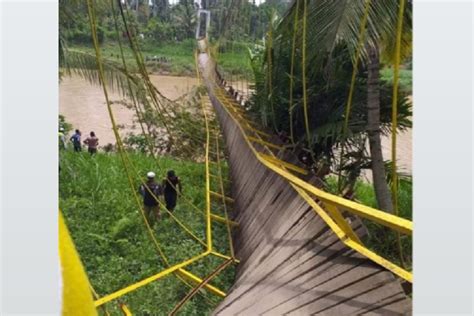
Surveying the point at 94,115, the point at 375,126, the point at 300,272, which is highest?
the point at 94,115

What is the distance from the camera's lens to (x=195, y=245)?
2135mm

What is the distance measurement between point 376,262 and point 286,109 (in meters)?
1.94

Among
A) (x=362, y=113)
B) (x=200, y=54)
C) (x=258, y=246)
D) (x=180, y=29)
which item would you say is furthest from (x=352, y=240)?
(x=200, y=54)

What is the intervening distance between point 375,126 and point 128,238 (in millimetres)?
1290

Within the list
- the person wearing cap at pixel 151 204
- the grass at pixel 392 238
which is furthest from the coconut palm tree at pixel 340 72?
the person wearing cap at pixel 151 204

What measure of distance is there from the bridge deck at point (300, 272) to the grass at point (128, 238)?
376mm

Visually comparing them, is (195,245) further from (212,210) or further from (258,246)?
(258,246)

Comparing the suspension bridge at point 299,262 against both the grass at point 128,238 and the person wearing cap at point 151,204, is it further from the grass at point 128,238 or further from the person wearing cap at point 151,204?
the person wearing cap at point 151,204

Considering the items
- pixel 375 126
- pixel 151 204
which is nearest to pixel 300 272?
pixel 375 126

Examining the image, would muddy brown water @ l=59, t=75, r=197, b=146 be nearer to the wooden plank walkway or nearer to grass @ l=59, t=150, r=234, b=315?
grass @ l=59, t=150, r=234, b=315

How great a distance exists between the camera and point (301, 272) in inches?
35.8

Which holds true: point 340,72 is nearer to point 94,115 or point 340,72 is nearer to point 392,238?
point 392,238

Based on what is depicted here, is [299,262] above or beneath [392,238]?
above

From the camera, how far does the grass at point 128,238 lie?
5.57 feet
